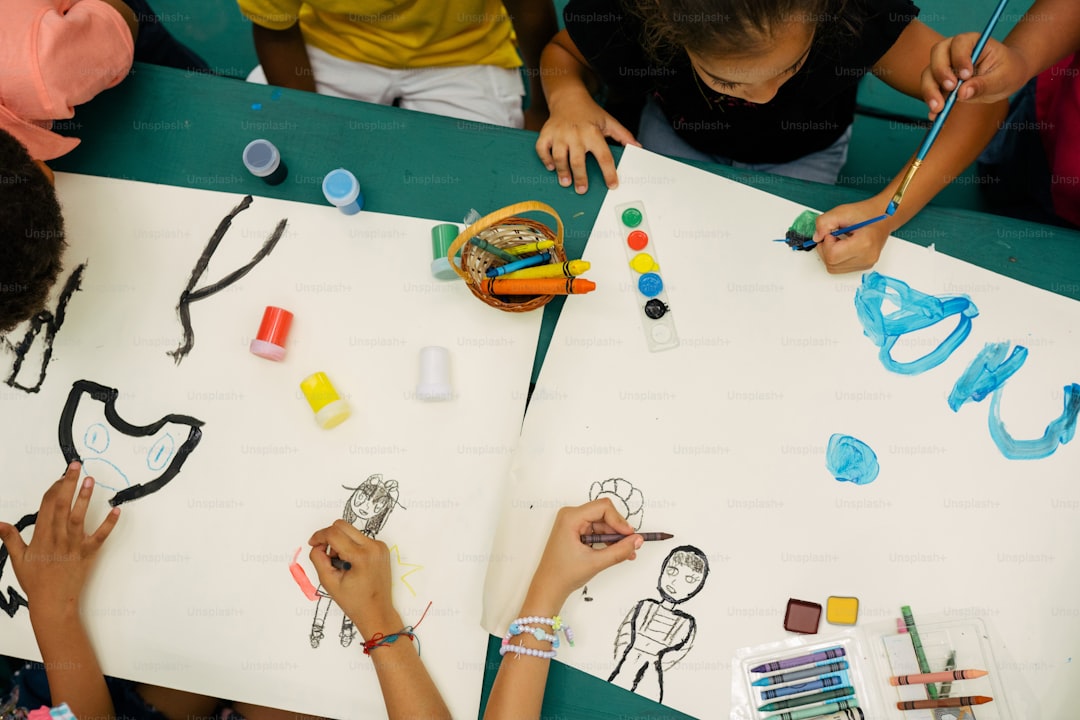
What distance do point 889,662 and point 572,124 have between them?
0.73 metres

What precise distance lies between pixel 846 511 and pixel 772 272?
0.29 m

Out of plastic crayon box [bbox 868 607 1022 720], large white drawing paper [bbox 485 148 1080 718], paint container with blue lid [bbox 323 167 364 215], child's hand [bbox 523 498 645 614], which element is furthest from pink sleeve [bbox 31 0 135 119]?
plastic crayon box [bbox 868 607 1022 720]

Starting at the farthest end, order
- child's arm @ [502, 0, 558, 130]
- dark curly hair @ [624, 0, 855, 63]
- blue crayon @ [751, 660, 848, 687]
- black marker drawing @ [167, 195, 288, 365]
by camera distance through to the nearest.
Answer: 1. child's arm @ [502, 0, 558, 130]
2. black marker drawing @ [167, 195, 288, 365]
3. blue crayon @ [751, 660, 848, 687]
4. dark curly hair @ [624, 0, 855, 63]

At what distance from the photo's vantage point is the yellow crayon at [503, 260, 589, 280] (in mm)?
768

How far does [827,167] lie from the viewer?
3.68 feet

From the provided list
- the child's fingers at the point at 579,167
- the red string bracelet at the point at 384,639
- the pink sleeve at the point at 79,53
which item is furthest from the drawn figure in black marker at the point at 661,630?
the pink sleeve at the point at 79,53

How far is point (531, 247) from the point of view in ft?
2.70

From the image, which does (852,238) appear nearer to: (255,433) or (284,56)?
(255,433)

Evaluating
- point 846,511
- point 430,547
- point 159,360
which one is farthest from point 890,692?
point 159,360

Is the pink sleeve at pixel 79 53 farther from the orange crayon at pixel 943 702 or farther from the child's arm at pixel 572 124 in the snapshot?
the orange crayon at pixel 943 702

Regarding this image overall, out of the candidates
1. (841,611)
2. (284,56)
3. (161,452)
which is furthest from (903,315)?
(284,56)

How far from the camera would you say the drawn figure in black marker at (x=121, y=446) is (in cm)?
85

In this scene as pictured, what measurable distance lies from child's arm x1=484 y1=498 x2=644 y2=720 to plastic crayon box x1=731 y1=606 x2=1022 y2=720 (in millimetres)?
188

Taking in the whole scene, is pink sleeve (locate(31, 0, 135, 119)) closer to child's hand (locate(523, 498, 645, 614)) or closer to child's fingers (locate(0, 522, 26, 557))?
child's fingers (locate(0, 522, 26, 557))
